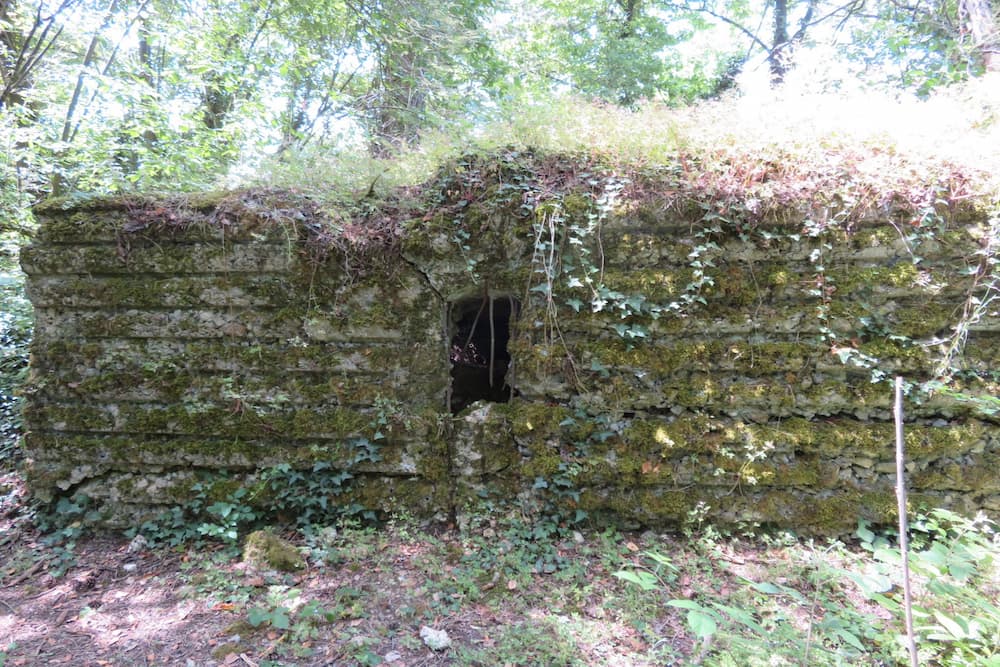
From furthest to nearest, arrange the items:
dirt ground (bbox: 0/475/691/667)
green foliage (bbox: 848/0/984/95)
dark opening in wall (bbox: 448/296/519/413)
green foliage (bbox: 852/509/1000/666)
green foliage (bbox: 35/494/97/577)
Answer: green foliage (bbox: 848/0/984/95), dark opening in wall (bbox: 448/296/519/413), green foliage (bbox: 35/494/97/577), dirt ground (bbox: 0/475/691/667), green foliage (bbox: 852/509/1000/666)

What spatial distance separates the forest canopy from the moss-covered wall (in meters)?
0.70

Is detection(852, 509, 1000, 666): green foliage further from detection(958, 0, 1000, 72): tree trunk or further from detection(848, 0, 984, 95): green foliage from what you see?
detection(848, 0, 984, 95): green foliage

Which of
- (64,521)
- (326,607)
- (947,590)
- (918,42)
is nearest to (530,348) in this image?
(326,607)

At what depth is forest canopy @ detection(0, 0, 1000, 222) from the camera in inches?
161

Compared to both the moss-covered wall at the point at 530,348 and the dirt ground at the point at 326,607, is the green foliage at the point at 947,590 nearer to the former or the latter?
the moss-covered wall at the point at 530,348

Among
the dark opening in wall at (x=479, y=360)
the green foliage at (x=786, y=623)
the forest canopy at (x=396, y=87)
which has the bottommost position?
the green foliage at (x=786, y=623)

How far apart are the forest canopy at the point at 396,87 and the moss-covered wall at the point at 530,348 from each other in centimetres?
70

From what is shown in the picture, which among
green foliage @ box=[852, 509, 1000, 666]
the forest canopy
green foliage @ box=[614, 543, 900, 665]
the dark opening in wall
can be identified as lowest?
green foliage @ box=[614, 543, 900, 665]

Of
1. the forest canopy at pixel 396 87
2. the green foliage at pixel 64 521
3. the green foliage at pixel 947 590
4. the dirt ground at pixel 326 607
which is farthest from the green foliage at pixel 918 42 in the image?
the green foliage at pixel 64 521

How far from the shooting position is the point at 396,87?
8.33 m

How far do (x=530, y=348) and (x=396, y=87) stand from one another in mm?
6699

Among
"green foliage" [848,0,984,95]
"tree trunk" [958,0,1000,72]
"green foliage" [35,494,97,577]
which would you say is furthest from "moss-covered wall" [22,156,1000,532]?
"green foliage" [848,0,984,95]

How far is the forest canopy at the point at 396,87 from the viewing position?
4086mm

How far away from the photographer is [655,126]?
400 centimetres
